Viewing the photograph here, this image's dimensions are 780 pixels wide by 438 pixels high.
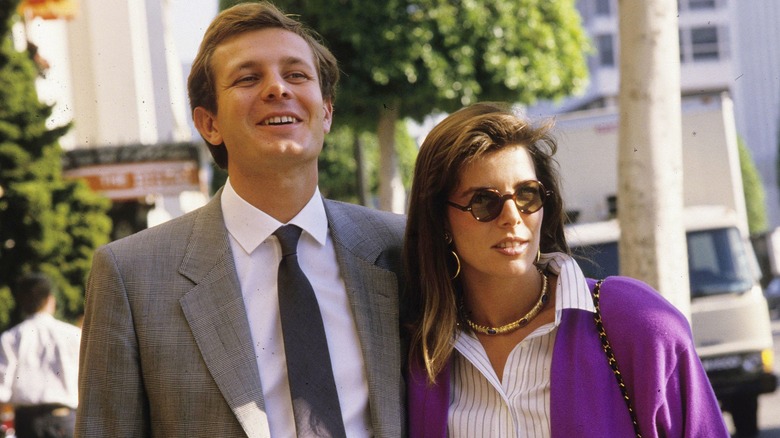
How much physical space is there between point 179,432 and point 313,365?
37 cm

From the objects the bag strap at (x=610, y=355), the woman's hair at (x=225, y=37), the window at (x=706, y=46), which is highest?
the window at (x=706, y=46)

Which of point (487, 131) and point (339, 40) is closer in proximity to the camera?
point (487, 131)

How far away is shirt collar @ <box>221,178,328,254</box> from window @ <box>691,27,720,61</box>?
188 feet

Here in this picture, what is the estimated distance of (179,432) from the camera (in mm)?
2633

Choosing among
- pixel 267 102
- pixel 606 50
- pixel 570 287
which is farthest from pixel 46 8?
pixel 606 50

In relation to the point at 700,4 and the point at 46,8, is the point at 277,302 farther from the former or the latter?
the point at 700,4

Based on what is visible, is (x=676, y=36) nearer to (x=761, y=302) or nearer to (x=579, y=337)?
(x=579, y=337)

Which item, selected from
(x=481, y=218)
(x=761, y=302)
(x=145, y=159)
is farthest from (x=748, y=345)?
(x=481, y=218)

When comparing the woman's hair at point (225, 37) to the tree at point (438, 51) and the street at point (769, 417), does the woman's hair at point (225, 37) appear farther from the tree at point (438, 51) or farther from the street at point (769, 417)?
the tree at point (438, 51)

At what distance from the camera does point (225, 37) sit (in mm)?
2951

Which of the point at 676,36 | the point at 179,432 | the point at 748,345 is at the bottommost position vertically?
the point at 748,345

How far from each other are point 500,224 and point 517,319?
0.29 meters

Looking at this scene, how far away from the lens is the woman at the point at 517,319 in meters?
2.66

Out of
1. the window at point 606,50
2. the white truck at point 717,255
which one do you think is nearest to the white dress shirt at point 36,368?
the white truck at point 717,255
